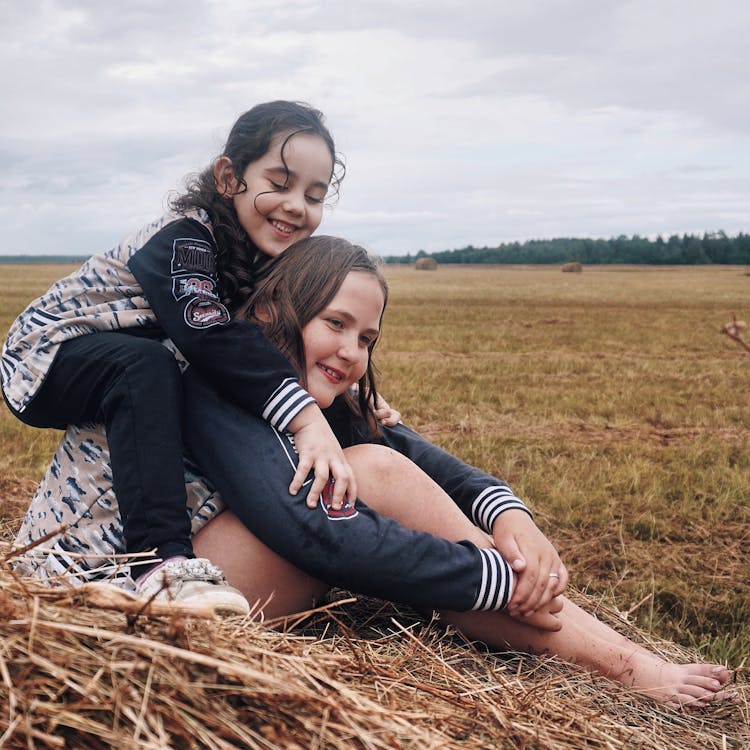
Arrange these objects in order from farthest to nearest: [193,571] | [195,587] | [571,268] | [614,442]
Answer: [571,268], [614,442], [193,571], [195,587]

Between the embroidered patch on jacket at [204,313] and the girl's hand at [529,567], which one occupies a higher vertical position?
the embroidered patch on jacket at [204,313]

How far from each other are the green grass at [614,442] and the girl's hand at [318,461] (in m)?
1.56

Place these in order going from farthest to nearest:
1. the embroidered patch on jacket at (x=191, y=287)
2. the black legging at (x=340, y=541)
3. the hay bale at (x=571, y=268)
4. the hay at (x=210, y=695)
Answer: the hay bale at (x=571, y=268) → the embroidered patch on jacket at (x=191, y=287) → the black legging at (x=340, y=541) → the hay at (x=210, y=695)

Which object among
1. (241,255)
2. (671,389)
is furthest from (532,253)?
(241,255)

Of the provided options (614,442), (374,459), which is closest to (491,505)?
(374,459)

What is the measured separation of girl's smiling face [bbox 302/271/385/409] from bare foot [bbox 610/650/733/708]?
1177 mm

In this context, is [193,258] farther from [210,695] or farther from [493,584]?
[210,695]

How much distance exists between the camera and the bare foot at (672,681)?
233cm

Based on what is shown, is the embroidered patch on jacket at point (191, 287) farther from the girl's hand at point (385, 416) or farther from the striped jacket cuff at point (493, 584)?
the striped jacket cuff at point (493, 584)

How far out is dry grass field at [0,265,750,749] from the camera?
134 centimetres

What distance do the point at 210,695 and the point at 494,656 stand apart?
120cm

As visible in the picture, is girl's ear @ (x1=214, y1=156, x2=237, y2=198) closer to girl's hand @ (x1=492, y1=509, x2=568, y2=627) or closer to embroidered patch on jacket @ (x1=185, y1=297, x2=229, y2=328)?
embroidered patch on jacket @ (x1=185, y1=297, x2=229, y2=328)

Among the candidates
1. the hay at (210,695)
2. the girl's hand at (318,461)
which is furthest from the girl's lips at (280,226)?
the hay at (210,695)

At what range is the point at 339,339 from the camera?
2623mm
